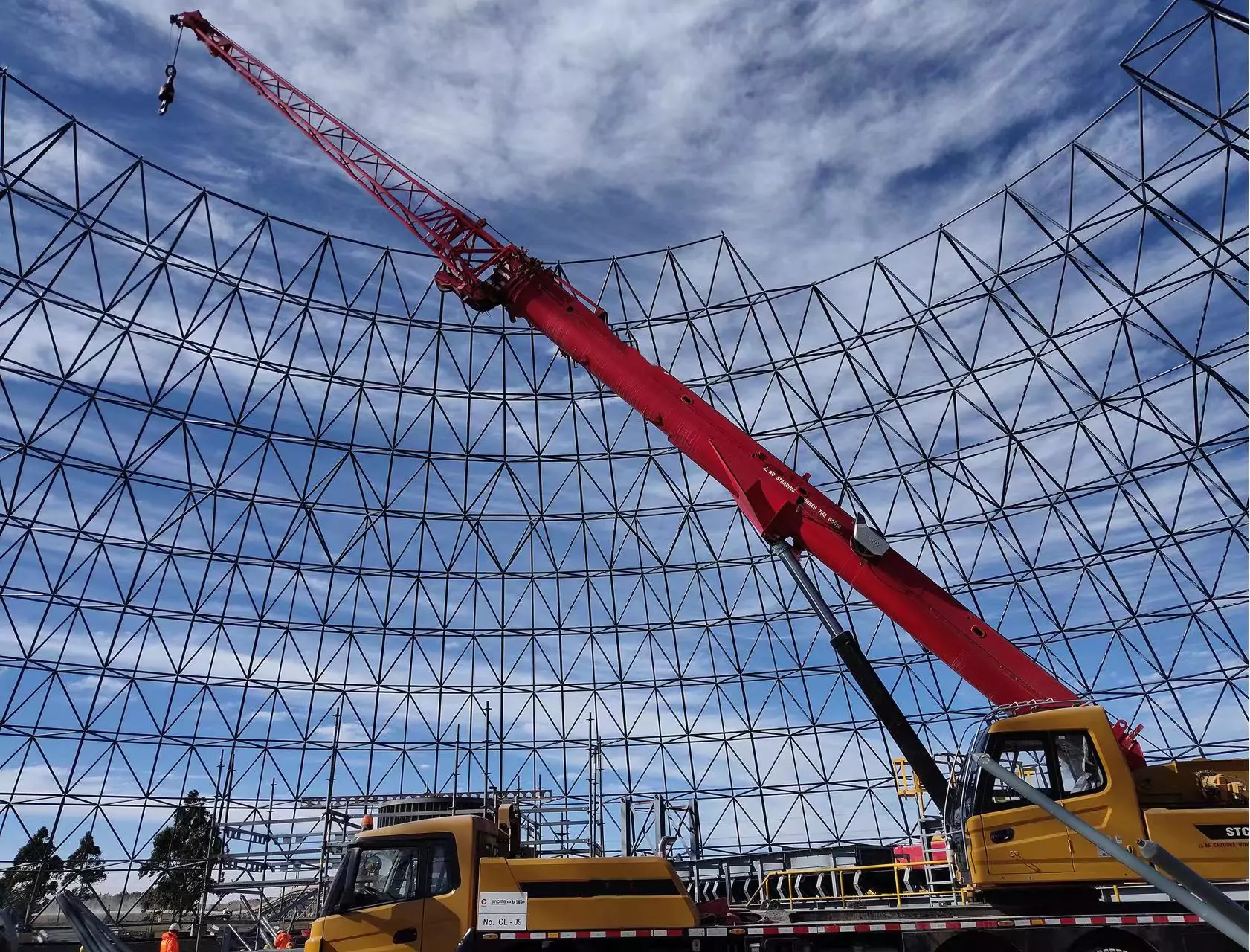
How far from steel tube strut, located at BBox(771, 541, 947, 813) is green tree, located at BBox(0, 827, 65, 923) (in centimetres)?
2470

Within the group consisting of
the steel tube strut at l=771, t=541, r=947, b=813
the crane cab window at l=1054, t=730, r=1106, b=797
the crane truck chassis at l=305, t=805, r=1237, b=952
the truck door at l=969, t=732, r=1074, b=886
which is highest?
the steel tube strut at l=771, t=541, r=947, b=813

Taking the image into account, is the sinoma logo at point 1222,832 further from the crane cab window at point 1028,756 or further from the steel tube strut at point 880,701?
the steel tube strut at point 880,701

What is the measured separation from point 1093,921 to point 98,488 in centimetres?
3063

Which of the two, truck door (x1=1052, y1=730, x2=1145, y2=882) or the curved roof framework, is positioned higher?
the curved roof framework

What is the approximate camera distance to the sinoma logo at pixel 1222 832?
1037 cm

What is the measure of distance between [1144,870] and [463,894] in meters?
7.85

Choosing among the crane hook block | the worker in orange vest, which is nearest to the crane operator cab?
the crane hook block

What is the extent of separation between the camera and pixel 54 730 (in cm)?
2919

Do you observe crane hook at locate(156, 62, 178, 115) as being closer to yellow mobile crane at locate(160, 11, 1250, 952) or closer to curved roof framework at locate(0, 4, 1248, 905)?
curved roof framework at locate(0, 4, 1248, 905)

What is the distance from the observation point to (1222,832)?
1041 cm

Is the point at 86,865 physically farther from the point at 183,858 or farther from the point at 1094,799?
the point at 1094,799

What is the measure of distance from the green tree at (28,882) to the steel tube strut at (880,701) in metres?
24.7

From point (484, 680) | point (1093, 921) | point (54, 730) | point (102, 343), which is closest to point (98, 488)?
point (102, 343)

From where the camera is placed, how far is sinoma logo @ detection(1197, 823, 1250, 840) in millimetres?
10367
